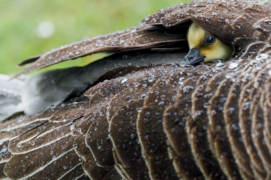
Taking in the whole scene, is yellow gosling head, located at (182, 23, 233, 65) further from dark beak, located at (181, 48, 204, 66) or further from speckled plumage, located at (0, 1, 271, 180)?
speckled plumage, located at (0, 1, 271, 180)

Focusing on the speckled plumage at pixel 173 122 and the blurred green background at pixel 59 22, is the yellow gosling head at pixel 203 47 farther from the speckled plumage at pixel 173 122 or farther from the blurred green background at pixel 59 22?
the blurred green background at pixel 59 22

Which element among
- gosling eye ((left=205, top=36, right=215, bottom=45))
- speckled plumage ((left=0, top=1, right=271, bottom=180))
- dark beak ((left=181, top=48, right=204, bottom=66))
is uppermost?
gosling eye ((left=205, top=36, right=215, bottom=45))

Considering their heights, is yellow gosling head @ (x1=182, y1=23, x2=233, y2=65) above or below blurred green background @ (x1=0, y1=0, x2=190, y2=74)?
below

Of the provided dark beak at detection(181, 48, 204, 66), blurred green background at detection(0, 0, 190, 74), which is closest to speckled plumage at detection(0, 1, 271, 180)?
dark beak at detection(181, 48, 204, 66)

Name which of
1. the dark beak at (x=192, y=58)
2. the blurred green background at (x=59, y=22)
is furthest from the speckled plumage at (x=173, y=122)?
the blurred green background at (x=59, y=22)

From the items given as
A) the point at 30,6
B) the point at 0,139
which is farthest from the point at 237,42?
the point at 30,6

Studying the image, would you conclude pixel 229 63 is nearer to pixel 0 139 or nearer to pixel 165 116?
pixel 165 116
